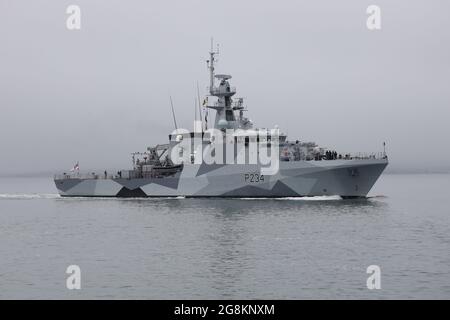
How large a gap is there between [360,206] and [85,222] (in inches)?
825

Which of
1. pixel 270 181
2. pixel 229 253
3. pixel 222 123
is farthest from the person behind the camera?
pixel 222 123

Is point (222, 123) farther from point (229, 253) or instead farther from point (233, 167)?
point (229, 253)

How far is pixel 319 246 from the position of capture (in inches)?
996

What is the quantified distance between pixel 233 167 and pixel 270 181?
141 inches

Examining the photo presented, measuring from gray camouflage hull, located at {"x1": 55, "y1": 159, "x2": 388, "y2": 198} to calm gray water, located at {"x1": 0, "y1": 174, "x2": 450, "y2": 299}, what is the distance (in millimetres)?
5157

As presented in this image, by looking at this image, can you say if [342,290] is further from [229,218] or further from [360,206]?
[360,206]

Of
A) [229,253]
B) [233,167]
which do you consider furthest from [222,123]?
[229,253]

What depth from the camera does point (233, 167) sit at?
48.6 meters

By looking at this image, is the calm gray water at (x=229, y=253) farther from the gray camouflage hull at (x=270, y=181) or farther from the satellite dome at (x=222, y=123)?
the satellite dome at (x=222, y=123)

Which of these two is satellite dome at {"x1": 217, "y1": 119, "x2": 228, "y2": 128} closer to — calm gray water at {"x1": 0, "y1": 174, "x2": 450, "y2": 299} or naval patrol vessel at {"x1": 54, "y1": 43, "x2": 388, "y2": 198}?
naval patrol vessel at {"x1": 54, "y1": 43, "x2": 388, "y2": 198}

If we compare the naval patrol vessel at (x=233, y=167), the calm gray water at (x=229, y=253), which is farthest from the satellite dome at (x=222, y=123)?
the calm gray water at (x=229, y=253)
